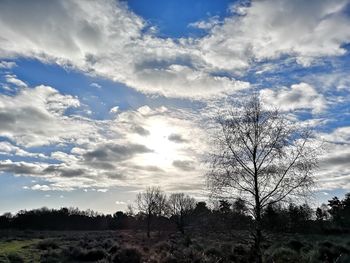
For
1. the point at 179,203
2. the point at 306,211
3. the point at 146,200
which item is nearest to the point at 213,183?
the point at 306,211

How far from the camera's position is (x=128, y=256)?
24484 mm

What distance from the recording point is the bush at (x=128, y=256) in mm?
24050

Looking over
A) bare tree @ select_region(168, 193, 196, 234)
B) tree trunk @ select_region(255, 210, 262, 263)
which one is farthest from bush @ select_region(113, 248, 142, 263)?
bare tree @ select_region(168, 193, 196, 234)

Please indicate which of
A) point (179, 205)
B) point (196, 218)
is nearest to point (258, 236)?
point (196, 218)

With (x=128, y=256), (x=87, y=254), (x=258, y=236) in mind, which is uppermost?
(x=258, y=236)

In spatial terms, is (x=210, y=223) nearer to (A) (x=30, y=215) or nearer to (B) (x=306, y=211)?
(B) (x=306, y=211)

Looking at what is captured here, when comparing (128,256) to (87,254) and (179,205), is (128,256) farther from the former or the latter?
(179,205)

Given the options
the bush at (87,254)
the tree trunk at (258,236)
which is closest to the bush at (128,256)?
the bush at (87,254)

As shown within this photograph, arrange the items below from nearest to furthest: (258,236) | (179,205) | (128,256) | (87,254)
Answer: (258,236) → (128,256) → (87,254) → (179,205)

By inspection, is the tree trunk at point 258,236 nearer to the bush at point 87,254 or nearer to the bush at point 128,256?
the bush at point 128,256

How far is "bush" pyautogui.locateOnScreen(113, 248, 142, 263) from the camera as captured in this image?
24050 mm

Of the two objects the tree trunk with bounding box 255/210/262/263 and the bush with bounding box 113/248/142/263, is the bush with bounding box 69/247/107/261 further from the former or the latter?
the tree trunk with bounding box 255/210/262/263

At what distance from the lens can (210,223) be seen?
49.1ft

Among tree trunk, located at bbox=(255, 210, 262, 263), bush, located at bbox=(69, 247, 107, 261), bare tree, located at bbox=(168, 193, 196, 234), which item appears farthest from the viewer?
bare tree, located at bbox=(168, 193, 196, 234)
